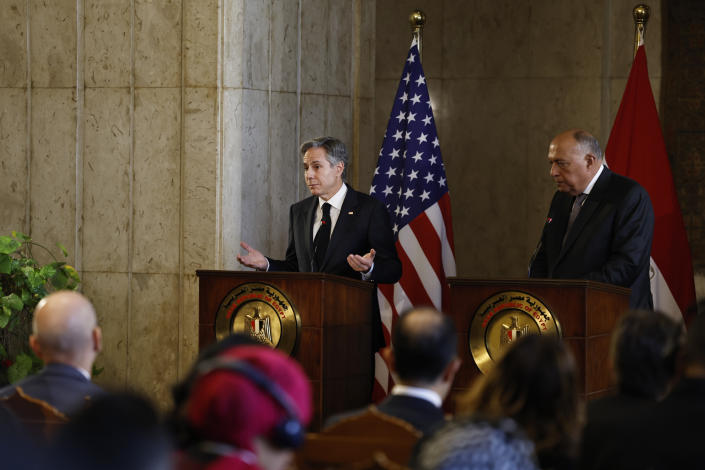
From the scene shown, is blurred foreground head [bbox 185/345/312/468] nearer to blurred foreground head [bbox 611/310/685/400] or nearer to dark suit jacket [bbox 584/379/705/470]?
dark suit jacket [bbox 584/379/705/470]

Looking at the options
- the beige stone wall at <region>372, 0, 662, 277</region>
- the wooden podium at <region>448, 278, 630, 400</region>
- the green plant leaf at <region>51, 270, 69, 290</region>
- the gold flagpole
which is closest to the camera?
the wooden podium at <region>448, 278, 630, 400</region>

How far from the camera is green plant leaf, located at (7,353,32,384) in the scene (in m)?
6.52

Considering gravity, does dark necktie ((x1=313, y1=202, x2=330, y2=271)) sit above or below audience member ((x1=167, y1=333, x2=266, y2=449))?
above

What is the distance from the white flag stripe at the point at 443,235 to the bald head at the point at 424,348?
14.2 feet

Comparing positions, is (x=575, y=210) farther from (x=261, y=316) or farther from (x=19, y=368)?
(x=19, y=368)

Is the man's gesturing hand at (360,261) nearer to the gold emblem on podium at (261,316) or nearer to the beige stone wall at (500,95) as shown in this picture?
the gold emblem on podium at (261,316)

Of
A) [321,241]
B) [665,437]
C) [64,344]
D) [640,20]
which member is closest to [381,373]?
[321,241]

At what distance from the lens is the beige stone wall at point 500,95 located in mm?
8578

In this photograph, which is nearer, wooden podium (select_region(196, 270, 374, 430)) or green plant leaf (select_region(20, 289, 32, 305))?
wooden podium (select_region(196, 270, 374, 430))

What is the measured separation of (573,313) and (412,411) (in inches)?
82.2

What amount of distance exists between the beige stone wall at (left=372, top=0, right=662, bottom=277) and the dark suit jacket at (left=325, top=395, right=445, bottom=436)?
557 cm

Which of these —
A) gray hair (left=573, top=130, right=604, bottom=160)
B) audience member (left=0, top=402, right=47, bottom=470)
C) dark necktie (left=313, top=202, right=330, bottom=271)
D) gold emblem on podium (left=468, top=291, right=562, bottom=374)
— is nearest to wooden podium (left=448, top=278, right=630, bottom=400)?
gold emblem on podium (left=468, top=291, right=562, bottom=374)

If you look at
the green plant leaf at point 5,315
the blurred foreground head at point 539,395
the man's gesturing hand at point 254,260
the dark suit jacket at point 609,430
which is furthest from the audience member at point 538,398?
the green plant leaf at point 5,315

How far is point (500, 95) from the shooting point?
875 centimetres
